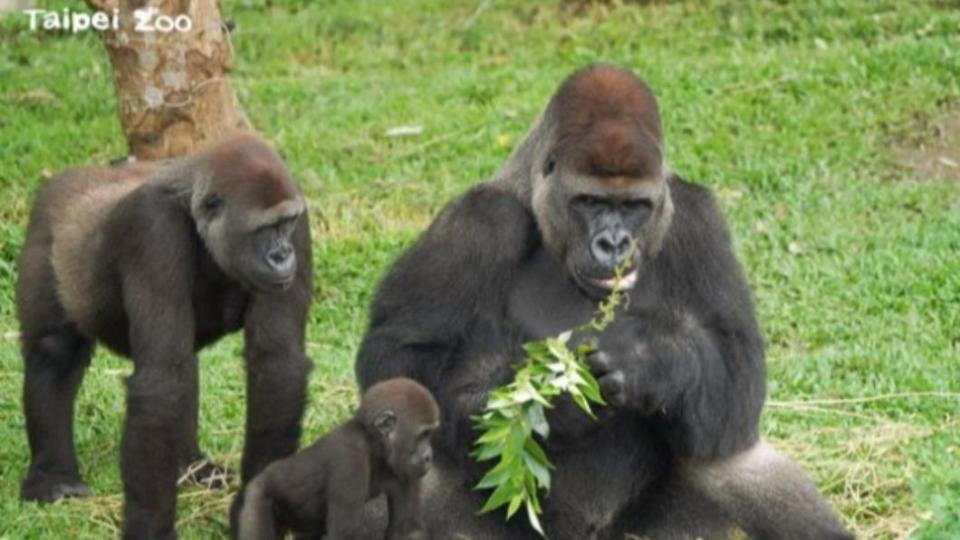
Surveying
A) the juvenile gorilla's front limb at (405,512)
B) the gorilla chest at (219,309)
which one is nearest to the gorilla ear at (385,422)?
the juvenile gorilla's front limb at (405,512)

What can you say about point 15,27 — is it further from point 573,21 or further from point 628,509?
point 628,509

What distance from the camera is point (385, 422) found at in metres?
5.54

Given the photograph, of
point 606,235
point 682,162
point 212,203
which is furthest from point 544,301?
point 682,162

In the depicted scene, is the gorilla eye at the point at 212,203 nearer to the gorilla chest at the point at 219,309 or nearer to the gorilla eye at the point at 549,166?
the gorilla chest at the point at 219,309

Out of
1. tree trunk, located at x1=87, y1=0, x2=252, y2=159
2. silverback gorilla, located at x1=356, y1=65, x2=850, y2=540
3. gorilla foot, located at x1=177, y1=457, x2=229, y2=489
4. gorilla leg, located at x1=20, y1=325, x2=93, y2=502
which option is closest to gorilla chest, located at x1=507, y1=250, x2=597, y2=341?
silverback gorilla, located at x1=356, y1=65, x2=850, y2=540

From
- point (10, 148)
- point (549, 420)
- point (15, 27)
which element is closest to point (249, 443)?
point (549, 420)

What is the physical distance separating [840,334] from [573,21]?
15.7 ft

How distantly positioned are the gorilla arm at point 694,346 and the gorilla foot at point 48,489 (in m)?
1.87

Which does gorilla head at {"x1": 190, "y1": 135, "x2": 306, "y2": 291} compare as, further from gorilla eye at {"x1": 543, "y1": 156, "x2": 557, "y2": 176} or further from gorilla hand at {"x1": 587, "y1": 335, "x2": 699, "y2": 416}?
gorilla hand at {"x1": 587, "y1": 335, "x2": 699, "y2": 416}

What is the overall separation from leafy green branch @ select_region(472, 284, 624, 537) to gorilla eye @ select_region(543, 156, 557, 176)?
36 centimetres

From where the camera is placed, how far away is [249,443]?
20.6ft

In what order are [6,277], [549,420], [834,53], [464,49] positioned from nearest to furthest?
[549,420], [6,277], [834,53], [464,49]

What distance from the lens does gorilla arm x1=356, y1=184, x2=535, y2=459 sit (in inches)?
229

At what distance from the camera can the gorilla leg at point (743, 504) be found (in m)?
5.97
